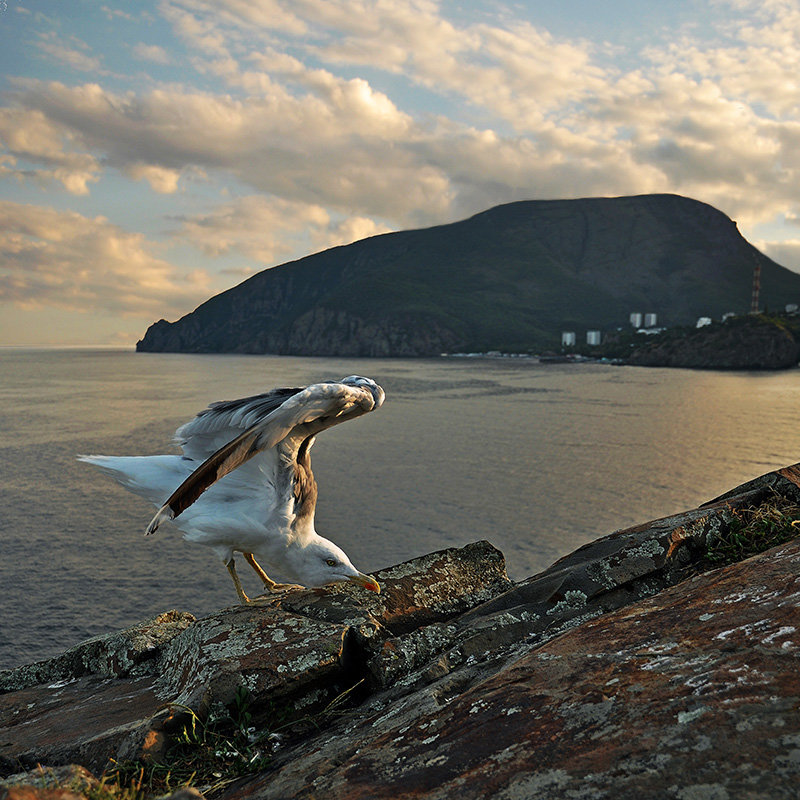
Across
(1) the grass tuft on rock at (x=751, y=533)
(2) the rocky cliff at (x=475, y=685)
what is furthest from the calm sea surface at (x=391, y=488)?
(1) the grass tuft on rock at (x=751, y=533)

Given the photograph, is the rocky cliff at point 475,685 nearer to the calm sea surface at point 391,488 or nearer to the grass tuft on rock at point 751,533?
the grass tuft on rock at point 751,533

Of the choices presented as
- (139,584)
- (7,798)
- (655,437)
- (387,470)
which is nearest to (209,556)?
(139,584)

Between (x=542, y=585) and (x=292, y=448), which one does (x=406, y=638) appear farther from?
(x=292, y=448)

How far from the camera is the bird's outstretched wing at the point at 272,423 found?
16.8ft

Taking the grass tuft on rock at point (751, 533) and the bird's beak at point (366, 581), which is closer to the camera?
the grass tuft on rock at point (751, 533)

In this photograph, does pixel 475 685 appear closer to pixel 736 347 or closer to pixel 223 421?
pixel 223 421

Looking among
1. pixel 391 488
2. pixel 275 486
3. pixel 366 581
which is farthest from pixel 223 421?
pixel 391 488

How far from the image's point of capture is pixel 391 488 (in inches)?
1260

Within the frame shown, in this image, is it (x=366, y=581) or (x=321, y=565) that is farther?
(x=321, y=565)

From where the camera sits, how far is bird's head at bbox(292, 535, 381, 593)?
613 cm

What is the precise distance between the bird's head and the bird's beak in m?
0.02

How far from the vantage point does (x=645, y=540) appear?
541 cm

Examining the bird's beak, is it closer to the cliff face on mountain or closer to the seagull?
the seagull

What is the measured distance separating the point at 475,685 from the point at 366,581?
2.37m
